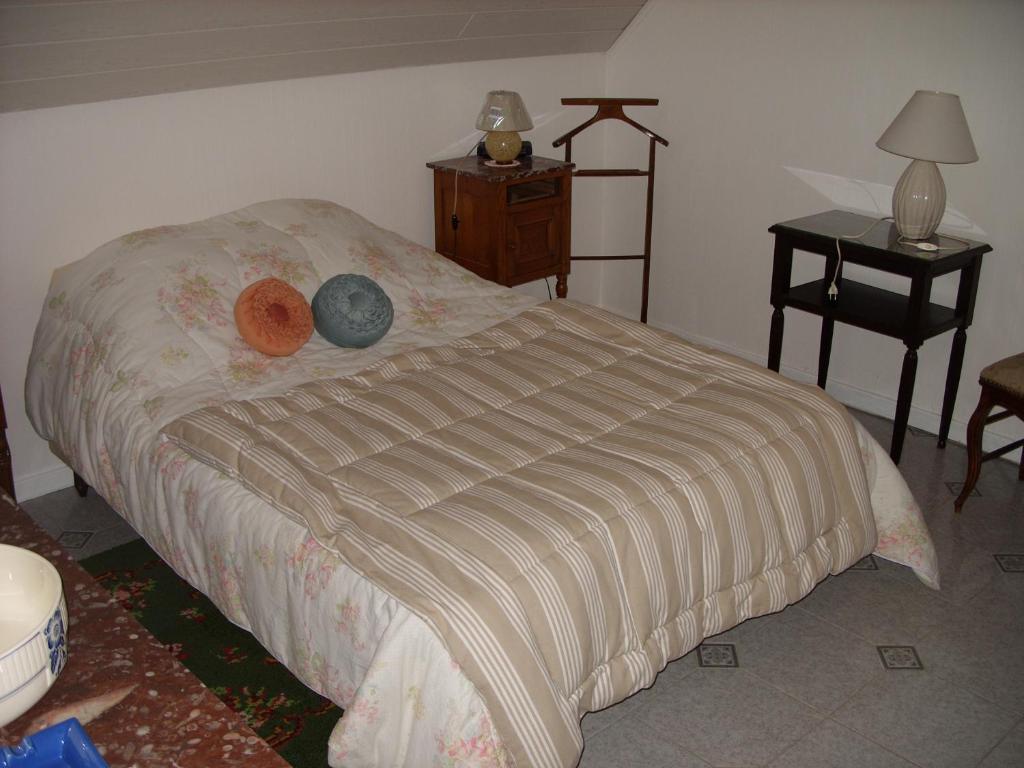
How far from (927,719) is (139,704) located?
1.90 meters

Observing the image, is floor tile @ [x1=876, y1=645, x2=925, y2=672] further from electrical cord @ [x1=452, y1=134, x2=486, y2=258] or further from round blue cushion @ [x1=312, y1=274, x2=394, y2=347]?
electrical cord @ [x1=452, y1=134, x2=486, y2=258]

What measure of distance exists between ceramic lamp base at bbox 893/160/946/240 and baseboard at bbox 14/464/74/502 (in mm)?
3004

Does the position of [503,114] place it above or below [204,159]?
above

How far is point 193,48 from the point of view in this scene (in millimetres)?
3021

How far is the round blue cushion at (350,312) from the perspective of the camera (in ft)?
9.89

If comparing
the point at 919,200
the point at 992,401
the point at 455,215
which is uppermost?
the point at 919,200

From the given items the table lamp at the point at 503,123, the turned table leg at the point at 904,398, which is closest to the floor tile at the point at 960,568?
the turned table leg at the point at 904,398

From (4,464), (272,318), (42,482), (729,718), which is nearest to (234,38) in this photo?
(272,318)

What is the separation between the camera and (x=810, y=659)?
2.53m

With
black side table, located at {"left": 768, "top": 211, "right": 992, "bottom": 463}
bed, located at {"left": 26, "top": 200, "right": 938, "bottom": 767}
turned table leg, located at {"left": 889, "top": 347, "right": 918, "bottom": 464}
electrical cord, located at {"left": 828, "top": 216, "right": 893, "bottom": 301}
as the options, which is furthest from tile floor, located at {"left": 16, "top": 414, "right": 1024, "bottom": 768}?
electrical cord, located at {"left": 828, "top": 216, "right": 893, "bottom": 301}

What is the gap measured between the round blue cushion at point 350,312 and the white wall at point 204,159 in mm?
708

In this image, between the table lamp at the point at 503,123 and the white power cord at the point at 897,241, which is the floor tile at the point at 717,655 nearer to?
the white power cord at the point at 897,241

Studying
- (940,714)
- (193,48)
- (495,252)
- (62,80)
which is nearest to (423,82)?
(495,252)

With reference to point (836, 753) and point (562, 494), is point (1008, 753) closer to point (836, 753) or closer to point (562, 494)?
point (836, 753)
